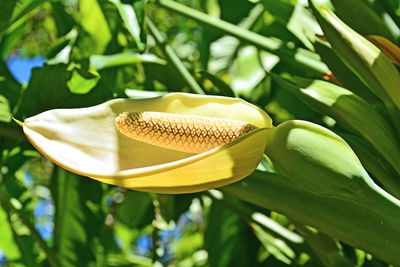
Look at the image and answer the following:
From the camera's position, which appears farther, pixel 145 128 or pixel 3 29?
pixel 3 29

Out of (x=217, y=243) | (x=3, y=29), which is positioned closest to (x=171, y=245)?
(x=217, y=243)

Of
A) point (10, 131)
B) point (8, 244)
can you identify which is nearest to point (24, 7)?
point (10, 131)

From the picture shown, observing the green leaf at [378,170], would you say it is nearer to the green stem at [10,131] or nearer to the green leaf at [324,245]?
the green leaf at [324,245]

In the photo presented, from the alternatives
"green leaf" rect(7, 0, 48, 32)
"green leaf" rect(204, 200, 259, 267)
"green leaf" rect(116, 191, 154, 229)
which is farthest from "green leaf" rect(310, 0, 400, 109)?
"green leaf" rect(116, 191, 154, 229)

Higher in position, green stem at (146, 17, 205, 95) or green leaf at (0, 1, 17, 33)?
green leaf at (0, 1, 17, 33)

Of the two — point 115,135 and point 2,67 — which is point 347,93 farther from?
point 2,67

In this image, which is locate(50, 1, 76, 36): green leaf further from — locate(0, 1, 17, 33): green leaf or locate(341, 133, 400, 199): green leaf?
locate(341, 133, 400, 199): green leaf
